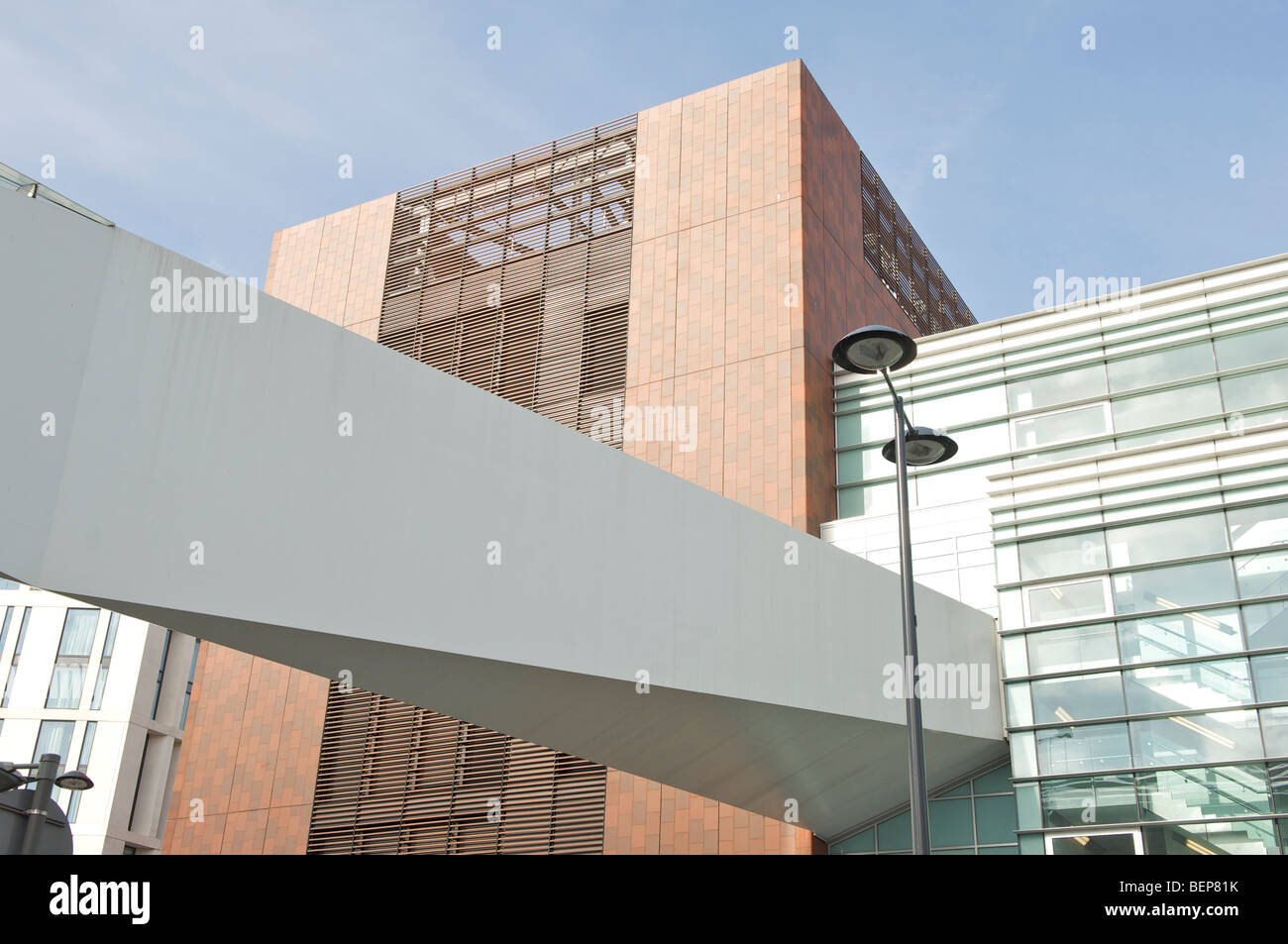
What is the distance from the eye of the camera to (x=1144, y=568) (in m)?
16.0

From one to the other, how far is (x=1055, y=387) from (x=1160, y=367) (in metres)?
1.71

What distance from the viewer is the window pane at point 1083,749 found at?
15.5 metres

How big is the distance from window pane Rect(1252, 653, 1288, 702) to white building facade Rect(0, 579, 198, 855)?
45.9m

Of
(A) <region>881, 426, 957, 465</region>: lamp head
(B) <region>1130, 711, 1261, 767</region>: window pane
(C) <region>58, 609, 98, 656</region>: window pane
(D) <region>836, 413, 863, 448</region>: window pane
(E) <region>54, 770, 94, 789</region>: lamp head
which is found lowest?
(E) <region>54, 770, 94, 789</region>: lamp head

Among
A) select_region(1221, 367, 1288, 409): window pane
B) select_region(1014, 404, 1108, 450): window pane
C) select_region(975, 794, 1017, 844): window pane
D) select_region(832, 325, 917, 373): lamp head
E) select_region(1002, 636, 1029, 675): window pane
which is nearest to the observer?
select_region(832, 325, 917, 373): lamp head

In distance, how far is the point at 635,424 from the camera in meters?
23.2

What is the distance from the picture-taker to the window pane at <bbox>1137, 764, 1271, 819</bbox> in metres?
14.5

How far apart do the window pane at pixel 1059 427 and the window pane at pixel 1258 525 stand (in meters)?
4.37
